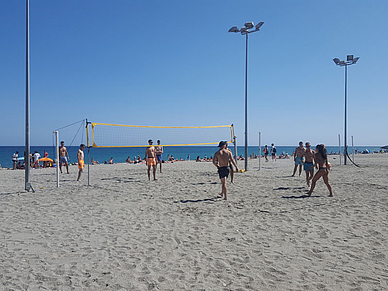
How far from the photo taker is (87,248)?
397 cm

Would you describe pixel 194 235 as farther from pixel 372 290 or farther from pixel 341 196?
pixel 341 196

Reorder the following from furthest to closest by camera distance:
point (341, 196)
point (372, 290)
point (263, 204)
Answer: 1. point (341, 196)
2. point (263, 204)
3. point (372, 290)

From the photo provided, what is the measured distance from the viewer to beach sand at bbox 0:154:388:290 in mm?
3043

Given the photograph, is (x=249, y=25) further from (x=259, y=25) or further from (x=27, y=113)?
(x=27, y=113)

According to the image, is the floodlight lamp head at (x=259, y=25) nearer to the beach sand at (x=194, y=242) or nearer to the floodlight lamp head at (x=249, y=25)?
the floodlight lamp head at (x=249, y=25)

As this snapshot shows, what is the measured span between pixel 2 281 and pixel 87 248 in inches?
43.8

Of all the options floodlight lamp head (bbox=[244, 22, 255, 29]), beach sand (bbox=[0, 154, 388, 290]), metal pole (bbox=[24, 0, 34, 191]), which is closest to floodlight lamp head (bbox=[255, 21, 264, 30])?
floodlight lamp head (bbox=[244, 22, 255, 29])

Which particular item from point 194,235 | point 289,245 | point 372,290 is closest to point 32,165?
point 194,235

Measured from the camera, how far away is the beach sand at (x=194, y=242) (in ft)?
9.98

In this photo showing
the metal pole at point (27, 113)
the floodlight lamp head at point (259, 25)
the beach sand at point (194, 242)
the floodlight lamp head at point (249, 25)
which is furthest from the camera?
the floodlight lamp head at point (249, 25)

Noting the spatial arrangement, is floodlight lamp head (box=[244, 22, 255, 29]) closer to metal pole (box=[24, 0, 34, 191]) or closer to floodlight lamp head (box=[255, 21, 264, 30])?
floodlight lamp head (box=[255, 21, 264, 30])

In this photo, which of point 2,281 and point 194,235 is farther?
point 194,235

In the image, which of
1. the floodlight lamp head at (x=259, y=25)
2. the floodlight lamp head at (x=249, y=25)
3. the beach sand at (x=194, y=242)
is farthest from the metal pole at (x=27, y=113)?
the floodlight lamp head at (x=259, y=25)

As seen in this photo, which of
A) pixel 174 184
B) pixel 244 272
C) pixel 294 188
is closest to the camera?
pixel 244 272
